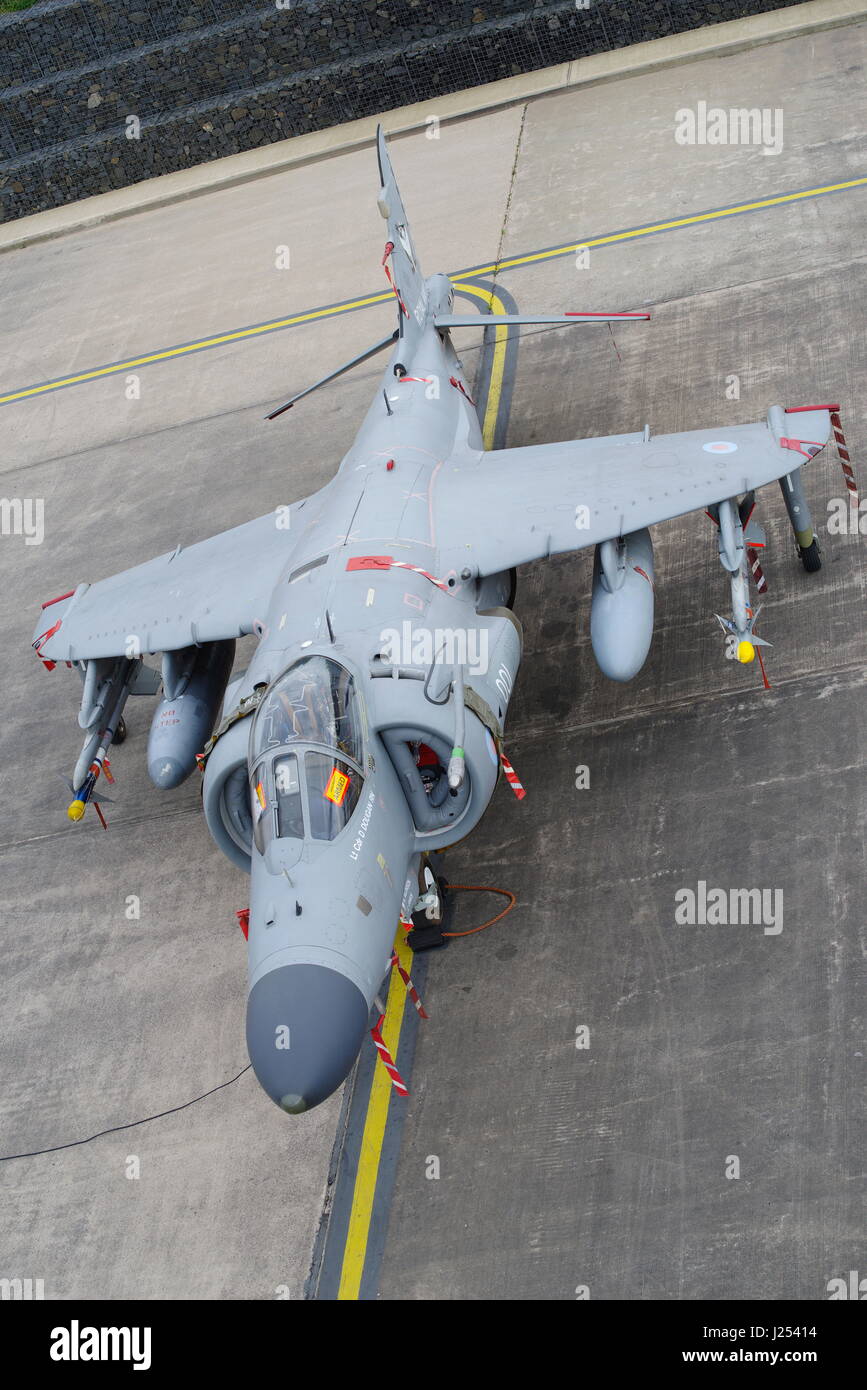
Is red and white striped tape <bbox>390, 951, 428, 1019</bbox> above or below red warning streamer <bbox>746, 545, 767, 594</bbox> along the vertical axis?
below

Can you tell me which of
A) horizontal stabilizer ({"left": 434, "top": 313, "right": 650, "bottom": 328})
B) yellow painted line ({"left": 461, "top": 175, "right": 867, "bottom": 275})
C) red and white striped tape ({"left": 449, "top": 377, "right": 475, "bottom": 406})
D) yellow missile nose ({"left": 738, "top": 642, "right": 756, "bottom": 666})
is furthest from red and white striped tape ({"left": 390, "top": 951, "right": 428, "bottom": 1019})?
yellow painted line ({"left": 461, "top": 175, "right": 867, "bottom": 275})

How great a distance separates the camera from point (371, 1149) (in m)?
10.1

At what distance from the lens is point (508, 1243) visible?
9.23 metres

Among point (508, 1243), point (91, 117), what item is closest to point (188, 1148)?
point (508, 1243)

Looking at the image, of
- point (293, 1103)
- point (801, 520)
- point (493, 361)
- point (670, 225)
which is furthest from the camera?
point (670, 225)

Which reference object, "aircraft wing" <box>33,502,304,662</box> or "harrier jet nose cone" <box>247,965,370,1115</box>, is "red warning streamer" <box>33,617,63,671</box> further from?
"harrier jet nose cone" <box>247,965,370,1115</box>

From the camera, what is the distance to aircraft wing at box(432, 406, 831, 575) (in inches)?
486

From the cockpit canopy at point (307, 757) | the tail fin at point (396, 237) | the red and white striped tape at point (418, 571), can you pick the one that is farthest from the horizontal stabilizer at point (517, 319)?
the cockpit canopy at point (307, 757)

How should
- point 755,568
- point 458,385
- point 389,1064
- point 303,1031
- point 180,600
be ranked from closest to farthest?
point 303,1031
point 389,1064
point 755,568
point 180,600
point 458,385

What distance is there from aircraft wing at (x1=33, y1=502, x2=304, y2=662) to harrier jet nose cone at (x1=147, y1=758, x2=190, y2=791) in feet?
4.05

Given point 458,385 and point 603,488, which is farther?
point 458,385

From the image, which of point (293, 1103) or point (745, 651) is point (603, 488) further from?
point (293, 1103)

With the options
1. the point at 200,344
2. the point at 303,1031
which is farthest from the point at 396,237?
the point at 303,1031

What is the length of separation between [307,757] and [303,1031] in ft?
6.80
